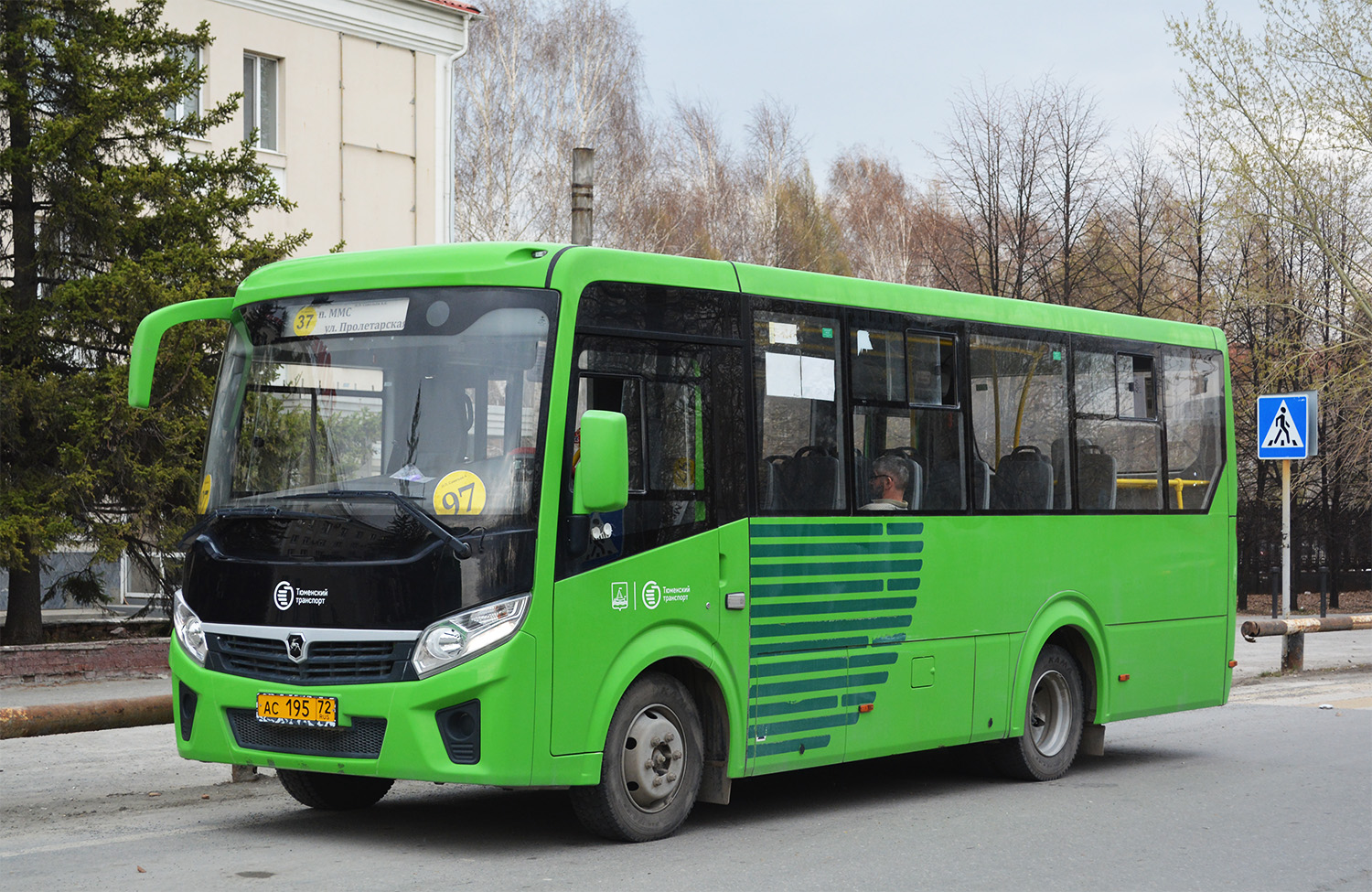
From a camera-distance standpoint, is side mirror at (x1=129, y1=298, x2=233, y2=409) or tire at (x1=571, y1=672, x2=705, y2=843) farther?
side mirror at (x1=129, y1=298, x2=233, y2=409)

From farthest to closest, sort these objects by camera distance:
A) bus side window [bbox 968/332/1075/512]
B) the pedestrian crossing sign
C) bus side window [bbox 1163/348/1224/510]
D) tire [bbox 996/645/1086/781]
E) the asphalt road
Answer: the pedestrian crossing sign → bus side window [bbox 1163/348/1224/510] → tire [bbox 996/645/1086/781] → bus side window [bbox 968/332/1075/512] → the asphalt road

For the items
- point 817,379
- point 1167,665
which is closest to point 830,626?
point 817,379

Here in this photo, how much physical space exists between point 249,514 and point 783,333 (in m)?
3.07

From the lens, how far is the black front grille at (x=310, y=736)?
7.41m

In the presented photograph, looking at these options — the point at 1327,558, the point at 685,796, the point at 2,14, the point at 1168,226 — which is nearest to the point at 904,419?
the point at 685,796

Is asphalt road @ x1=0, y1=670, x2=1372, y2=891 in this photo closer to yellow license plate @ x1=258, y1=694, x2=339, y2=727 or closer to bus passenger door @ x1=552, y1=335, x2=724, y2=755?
yellow license plate @ x1=258, y1=694, x2=339, y2=727

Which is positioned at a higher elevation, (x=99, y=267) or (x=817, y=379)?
(x=99, y=267)

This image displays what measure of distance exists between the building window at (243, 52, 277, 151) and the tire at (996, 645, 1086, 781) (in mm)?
18863

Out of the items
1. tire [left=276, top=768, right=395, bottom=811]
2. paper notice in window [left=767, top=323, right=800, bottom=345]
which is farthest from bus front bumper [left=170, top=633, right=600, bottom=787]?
paper notice in window [left=767, top=323, right=800, bottom=345]

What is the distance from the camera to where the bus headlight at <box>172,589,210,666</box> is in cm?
802

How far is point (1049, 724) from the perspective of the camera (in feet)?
36.3

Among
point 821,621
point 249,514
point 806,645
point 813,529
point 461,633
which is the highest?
point 249,514

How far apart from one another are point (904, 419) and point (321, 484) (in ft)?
12.0

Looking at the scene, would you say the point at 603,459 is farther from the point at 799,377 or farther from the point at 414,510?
the point at 799,377
